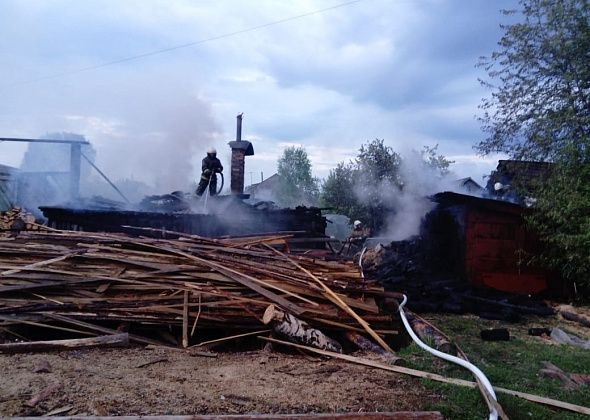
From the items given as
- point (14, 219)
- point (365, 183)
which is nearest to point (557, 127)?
point (14, 219)

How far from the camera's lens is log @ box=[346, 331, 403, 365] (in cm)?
528

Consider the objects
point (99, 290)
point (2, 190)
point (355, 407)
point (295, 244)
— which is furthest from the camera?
point (2, 190)

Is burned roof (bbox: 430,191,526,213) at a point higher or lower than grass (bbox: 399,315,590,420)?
higher

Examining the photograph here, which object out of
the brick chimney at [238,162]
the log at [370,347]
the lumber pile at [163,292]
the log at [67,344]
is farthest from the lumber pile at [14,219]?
the log at [370,347]

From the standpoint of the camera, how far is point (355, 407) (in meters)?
3.96

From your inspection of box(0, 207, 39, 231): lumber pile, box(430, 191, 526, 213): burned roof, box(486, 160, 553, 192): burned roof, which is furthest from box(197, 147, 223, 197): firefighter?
box(486, 160, 553, 192): burned roof

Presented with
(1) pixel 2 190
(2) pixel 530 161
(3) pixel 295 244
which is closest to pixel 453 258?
(2) pixel 530 161

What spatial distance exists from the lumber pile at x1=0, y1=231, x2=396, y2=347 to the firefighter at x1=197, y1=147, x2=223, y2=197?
762 centimetres

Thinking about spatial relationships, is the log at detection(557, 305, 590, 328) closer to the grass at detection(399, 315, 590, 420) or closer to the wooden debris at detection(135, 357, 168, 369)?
the grass at detection(399, 315, 590, 420)

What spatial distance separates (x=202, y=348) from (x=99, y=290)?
1.70 meters

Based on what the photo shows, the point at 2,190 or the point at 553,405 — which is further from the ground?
the point at 2,190

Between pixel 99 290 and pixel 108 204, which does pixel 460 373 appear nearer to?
pixel 99 290

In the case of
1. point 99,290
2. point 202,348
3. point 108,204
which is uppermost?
point 108,204

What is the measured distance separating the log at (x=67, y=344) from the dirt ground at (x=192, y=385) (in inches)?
4.3
